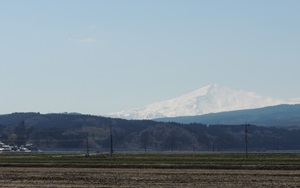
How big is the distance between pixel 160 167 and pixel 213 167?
17.4 feet

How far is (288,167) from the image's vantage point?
70.7 metres

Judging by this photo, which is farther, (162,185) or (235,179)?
(235,179)

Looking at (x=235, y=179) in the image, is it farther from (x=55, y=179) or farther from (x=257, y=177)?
(x=55, y=179)

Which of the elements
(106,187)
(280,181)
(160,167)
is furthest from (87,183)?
(160,167)

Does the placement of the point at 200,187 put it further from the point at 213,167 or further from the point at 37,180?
the point at 213,167

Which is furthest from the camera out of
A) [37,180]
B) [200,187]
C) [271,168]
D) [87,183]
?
[271,168]

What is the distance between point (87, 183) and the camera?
4897cm

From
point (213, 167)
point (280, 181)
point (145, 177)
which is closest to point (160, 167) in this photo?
point (213, 167)

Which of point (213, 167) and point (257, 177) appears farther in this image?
point (213, 167)

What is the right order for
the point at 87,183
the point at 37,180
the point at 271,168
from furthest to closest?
1. the point at 271,168
2. the point at 37,180
3. the point at 87,183

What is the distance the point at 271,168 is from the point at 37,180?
86.5ft

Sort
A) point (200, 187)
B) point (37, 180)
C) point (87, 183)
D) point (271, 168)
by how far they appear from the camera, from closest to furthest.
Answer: point (200, 187)
point (87, 183)
point (37, 180)
point (271, 168)

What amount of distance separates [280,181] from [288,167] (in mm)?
21050

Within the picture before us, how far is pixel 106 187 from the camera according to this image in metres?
45.5
